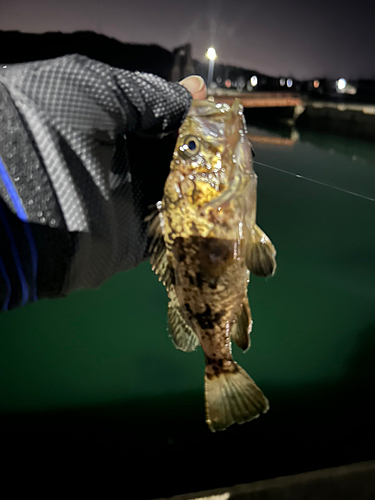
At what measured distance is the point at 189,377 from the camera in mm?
4062

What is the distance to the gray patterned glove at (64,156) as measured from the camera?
3.40ft

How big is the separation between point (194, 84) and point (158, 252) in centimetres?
61

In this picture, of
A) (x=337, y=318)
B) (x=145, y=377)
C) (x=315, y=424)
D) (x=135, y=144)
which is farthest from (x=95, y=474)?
(x=337, y=318)

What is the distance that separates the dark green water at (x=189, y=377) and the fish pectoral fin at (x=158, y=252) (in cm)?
242

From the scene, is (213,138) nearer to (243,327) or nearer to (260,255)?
(260,255)

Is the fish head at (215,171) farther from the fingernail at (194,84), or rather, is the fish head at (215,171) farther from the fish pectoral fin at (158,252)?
the fingernail at (194,84)

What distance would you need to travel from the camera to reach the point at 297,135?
17.6 m

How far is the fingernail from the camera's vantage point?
3.93 feet

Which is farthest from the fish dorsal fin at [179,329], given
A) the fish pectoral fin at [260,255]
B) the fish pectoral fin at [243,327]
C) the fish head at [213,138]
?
the fish head at [213,138]

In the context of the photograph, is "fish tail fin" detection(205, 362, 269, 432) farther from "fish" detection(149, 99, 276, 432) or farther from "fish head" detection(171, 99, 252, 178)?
"fish head" detection(171, 99, 252, 178)

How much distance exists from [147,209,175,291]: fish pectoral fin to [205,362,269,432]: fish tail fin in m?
0.32

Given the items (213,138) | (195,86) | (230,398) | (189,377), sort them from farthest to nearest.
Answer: (189,377) → (195,86) → (230,398) → (213,138)

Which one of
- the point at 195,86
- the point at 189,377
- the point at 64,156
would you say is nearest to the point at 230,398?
the point at 64,156

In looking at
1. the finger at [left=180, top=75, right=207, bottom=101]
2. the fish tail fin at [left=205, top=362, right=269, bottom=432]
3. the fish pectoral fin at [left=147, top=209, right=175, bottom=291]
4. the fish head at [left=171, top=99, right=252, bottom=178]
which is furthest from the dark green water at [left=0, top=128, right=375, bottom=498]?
the finger at [left=180, top=75, right=207, bottom=101]
